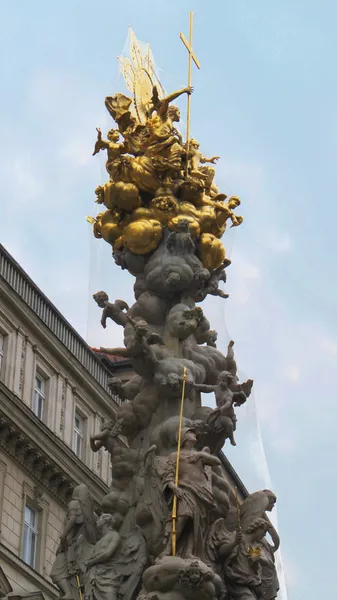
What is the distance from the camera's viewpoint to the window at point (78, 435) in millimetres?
32594

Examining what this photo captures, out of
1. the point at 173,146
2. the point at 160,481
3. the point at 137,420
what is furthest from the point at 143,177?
the point at 160,481

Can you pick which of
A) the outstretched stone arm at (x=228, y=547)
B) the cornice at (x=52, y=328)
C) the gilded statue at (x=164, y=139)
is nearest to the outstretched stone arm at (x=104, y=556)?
the outstretched stone arm at (x=228, y=547)

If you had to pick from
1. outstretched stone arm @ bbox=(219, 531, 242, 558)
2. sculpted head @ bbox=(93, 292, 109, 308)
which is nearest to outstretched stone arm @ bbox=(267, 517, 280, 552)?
outstretched stone arm @ bbox=(219, 531, 242, 558)

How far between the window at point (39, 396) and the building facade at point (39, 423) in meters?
0.02

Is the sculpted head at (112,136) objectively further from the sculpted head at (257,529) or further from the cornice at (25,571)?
the cornice at (25,571)

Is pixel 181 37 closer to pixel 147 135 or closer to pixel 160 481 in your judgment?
pixel 147 135

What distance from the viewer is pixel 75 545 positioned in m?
11.6

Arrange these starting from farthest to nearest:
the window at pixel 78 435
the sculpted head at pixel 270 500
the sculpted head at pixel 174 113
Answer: the window at pixel 78 435, the sculpted head at pixel 174 113, the sculpted head at pixel 270 500

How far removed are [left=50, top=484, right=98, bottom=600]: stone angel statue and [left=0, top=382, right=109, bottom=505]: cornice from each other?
1638 centimetres

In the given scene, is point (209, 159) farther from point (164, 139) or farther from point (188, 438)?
point (188, 438)

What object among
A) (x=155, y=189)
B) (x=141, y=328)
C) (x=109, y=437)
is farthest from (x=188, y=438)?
(x=155, y=189)

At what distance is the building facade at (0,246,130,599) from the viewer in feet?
94.7

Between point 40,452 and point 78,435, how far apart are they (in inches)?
126

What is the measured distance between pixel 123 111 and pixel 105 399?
20572mm
